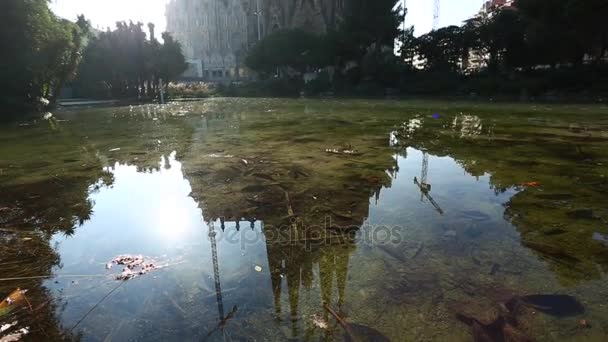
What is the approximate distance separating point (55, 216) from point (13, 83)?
18.9 m

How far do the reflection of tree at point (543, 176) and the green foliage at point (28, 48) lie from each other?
1826 cm

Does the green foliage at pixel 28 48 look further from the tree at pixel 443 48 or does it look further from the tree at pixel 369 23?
the tree at pixel 443 48

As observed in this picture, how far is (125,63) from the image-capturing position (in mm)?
36250

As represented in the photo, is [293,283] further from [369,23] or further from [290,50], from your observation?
[290,50]

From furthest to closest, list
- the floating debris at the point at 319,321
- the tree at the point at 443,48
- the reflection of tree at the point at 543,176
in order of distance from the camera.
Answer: the tree at the point at 443,48
the reflection of tree at the point at 543,176
the floating debris at the point at 319,321

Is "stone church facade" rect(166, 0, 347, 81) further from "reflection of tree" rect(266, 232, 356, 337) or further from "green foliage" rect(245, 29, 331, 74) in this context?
"reflection of tree" rect(266, 232, 356, 337)

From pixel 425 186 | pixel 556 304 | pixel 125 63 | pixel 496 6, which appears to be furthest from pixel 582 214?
pixel 496 6

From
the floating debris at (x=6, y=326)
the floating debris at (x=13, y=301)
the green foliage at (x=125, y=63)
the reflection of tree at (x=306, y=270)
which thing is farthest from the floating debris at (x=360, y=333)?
the green foliage at (x=125, y=63)

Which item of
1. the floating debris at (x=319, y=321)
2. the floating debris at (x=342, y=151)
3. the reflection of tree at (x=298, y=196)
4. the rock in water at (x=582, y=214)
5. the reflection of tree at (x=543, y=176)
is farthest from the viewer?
the floating debris at (x=342, y=151)

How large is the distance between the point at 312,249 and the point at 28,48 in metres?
21.1

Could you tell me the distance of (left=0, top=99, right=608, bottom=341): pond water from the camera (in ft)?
6.66

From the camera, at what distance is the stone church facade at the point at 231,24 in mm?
62469

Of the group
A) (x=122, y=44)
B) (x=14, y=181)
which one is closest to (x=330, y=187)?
(x=14, y=181)

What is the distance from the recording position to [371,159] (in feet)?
20.0
